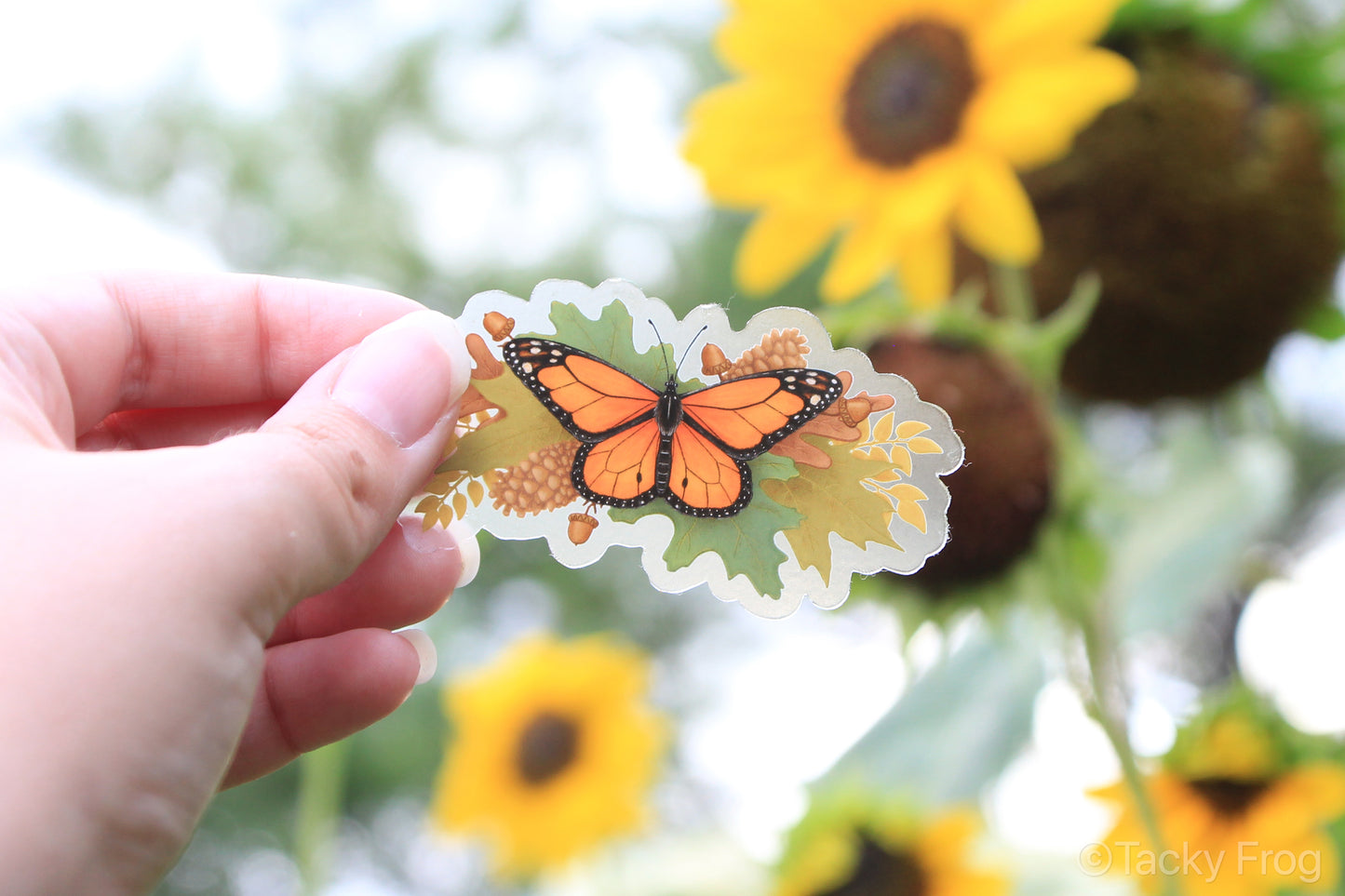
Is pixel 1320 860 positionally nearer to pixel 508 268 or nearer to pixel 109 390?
pixel 109 390

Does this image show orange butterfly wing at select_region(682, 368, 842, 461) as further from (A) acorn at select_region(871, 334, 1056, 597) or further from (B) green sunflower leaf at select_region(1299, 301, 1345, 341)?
(B) green sunflower leaf at select_region(1299, 301, 1345, 341)

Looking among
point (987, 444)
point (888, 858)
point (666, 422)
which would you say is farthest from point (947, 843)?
point (666, 422)

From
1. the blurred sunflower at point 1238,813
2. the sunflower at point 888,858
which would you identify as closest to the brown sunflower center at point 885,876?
the sunflower at point 888,858

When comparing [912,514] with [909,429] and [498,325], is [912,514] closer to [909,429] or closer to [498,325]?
[909,429]

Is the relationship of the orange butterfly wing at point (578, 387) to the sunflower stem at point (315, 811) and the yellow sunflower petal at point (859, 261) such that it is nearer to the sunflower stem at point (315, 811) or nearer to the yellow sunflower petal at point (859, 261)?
the yellow sunflower petal at point (859, 261)

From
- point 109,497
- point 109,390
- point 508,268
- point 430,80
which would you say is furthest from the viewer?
point 430,80

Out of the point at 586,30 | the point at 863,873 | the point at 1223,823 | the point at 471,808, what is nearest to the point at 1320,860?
the point at 1223,823
